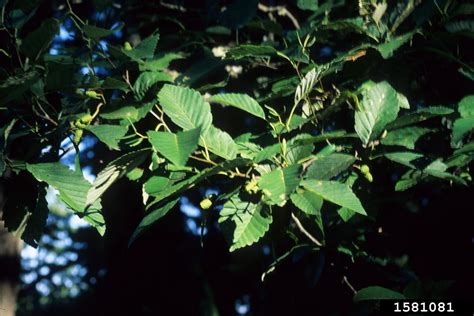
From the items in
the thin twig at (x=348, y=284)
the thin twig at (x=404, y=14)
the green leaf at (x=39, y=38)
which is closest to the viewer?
the green leaf at (x=39, y=38)

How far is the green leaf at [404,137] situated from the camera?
1.22 metres

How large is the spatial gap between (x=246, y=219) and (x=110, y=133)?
403 millimetres

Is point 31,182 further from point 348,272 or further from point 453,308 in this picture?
point 453,308

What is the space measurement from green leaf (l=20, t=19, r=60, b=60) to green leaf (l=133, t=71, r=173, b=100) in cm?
23

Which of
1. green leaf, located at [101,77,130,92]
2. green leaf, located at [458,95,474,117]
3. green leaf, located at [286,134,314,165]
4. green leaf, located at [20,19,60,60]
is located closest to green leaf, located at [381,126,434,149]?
green leaf, located at [458,95,474,117]

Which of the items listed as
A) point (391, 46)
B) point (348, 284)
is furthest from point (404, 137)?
point (348, 284)

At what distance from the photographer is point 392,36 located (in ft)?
4.67

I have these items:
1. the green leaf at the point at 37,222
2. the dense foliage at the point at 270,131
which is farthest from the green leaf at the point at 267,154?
the green leaf at the point at 37,222

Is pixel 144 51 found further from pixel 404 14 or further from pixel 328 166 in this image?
pixel 404 14

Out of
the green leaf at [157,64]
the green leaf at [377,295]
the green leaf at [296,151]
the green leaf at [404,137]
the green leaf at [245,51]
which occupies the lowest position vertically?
the green leaf at [377,295]

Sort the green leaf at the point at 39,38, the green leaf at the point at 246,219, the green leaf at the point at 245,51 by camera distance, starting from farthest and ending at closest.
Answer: the green leaf at the point at 245,51, the green leaf at the point at 39,38, the green leaf at the point at 246,219

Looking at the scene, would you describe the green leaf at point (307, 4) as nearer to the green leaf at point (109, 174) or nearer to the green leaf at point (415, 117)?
the green leaf at point (415, 117)

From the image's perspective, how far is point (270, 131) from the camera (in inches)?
46.6

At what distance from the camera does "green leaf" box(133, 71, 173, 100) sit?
1205 millimetres
